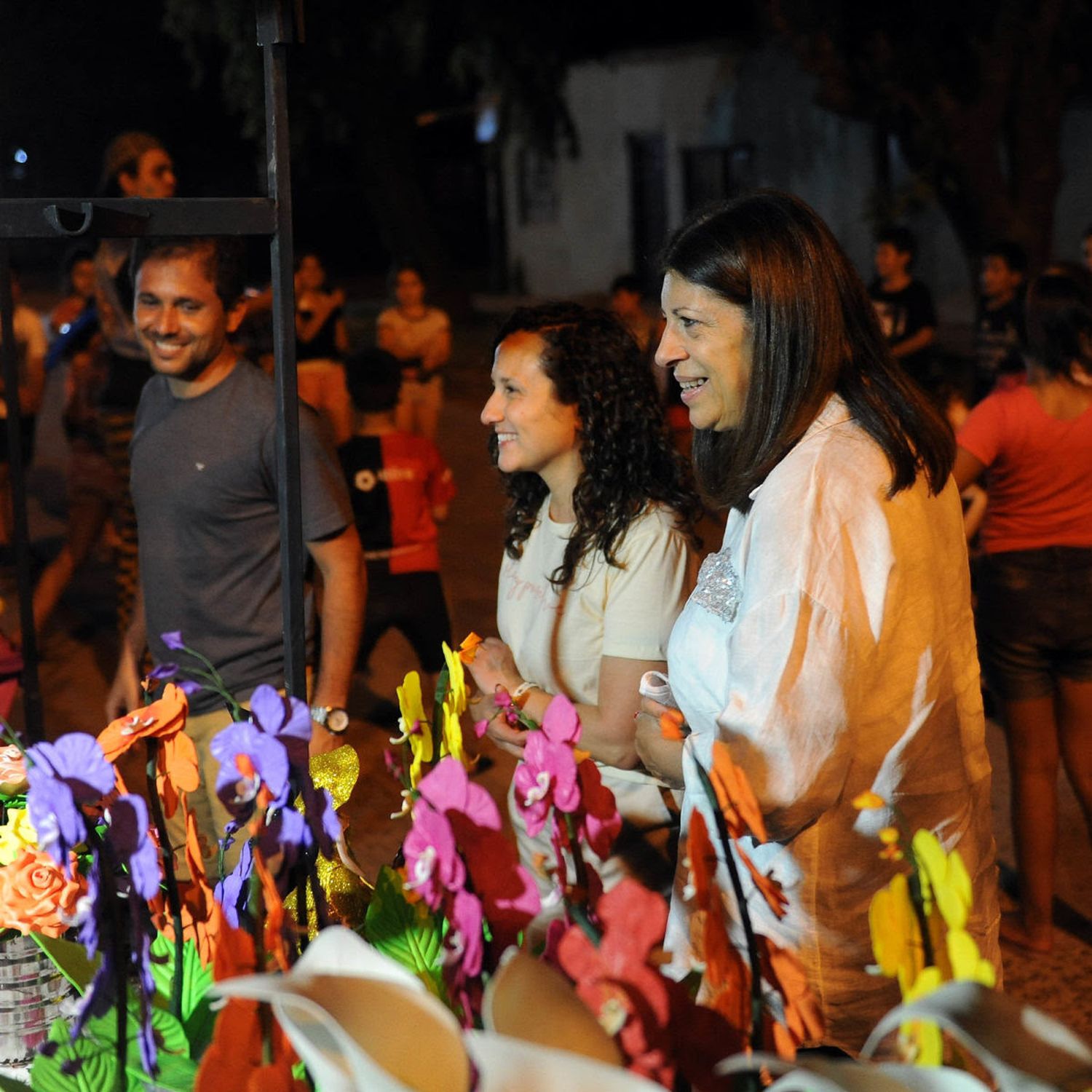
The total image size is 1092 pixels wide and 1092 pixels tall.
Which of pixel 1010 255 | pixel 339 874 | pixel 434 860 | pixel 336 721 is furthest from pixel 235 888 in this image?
pixel 1010 255

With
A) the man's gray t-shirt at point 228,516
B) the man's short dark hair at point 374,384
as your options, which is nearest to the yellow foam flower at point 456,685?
the man's gray t-shirt at point 228,516

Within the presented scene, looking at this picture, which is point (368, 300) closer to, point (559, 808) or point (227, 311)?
point (227, 311)

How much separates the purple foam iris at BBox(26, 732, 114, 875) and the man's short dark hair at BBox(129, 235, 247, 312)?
1.57m

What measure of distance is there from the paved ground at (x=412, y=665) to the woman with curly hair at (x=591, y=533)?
0.19 metres

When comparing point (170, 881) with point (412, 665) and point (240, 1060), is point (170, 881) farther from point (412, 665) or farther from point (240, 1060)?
point (412, 665)

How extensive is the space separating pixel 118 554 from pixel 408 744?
378 centimetres

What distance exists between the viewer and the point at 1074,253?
16156mm

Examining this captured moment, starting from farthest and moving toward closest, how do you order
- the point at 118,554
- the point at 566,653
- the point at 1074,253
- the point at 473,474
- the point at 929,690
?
the point at 1074,253 → the point at 473,474 → the point at 118,554 → the point at 566,653 → the point at 929,690

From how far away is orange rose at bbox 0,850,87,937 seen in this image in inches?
56.5

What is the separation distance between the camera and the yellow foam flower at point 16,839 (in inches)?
58.8

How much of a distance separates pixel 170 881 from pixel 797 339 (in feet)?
2.86

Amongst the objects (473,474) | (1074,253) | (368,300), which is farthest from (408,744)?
(368,300)

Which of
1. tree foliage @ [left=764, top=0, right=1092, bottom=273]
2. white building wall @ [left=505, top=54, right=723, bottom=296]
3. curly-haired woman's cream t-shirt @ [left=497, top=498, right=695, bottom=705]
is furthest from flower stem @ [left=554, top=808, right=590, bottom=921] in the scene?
white building wall @ [left=505, top=54, right=723, bottom=296]

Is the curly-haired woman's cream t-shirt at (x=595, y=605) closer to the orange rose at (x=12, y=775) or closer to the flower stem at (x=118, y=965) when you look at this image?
the orange rose at (x=12, y=775)
